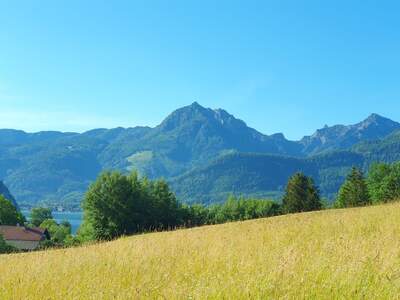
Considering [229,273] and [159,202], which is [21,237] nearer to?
[159,202]

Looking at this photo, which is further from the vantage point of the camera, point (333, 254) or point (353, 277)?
point (333, 254)

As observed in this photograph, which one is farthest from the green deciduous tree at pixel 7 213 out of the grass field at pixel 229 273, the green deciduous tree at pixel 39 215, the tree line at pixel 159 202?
the grass field at pixel 229 273

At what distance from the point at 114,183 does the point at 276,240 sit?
54581mm

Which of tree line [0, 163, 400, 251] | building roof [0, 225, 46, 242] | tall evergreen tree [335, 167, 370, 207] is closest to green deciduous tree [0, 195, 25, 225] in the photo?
building roof [0, 225, 46, 242]

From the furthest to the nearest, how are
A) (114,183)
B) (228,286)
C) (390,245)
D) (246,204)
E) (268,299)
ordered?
1. (246,204)
2. (114,183)
3. (390,245)
4. (228,286)
5. (268,299)

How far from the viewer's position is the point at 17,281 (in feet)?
26.4

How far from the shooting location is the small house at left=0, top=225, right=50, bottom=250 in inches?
4469

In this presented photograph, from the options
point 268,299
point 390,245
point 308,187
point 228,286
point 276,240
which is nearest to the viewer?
point 268,299

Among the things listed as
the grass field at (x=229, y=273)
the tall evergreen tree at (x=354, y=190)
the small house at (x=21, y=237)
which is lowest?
the small house at (x=21, y=237)

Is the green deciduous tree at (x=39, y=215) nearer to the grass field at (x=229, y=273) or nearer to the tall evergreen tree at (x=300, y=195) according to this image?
the tall evergreen tree at (x=300, y=195)

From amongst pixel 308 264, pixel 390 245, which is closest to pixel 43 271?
pixel 308 264

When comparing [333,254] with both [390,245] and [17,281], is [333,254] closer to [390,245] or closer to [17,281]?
[390,245]

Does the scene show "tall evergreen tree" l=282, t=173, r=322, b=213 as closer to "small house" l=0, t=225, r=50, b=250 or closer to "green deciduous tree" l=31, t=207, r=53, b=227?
"small house" l=0, t=225, r=50, b=250

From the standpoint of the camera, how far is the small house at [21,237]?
113500mm
